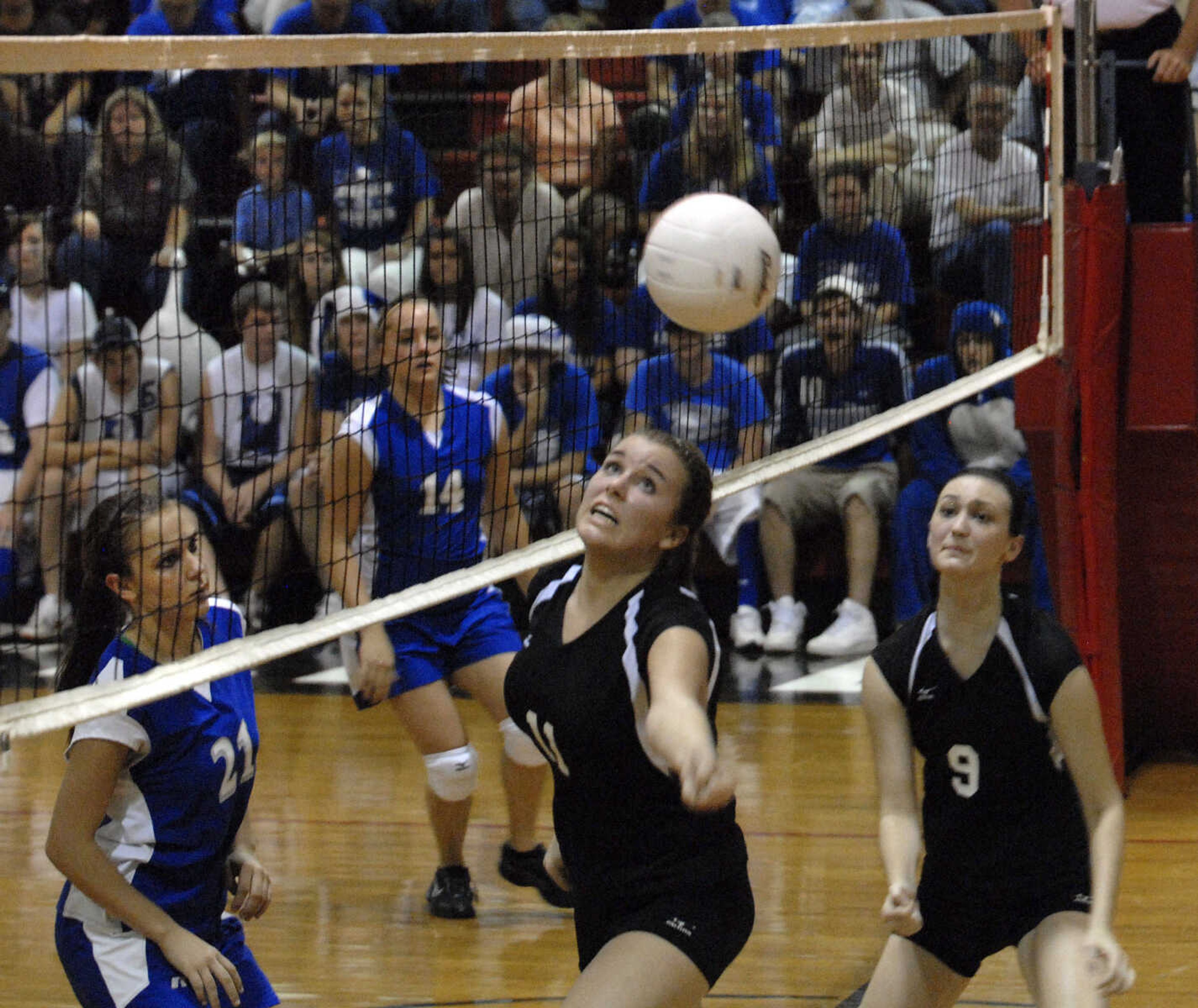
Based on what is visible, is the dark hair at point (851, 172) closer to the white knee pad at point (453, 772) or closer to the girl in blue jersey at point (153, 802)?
the white knee pad at point (453, 772)

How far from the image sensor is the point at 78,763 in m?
3.18

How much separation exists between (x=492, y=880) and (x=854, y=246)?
303 centimetres

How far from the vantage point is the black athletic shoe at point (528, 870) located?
5258 mm

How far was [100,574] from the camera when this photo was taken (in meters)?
3.34

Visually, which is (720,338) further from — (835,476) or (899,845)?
(899,845)

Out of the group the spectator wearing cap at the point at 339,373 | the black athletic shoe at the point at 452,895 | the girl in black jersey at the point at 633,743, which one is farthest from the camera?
the spectator wearing cap at the point at 339,373

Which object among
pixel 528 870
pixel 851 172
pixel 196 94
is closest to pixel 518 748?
pixel 528 870

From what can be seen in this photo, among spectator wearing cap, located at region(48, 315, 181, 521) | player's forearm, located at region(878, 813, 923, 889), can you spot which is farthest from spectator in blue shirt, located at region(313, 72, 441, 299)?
player's forearm, located at region(878, 813, 923, 889)

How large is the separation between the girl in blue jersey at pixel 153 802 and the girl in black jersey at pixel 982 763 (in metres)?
1.23

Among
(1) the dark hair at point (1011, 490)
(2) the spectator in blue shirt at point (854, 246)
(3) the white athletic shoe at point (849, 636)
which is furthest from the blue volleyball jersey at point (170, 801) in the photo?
(3) the white athletic shoe at point (849, 636)

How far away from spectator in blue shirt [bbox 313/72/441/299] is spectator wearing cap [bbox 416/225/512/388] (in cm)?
14

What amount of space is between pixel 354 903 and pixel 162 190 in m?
3.30

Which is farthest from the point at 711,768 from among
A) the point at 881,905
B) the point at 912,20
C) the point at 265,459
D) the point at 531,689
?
the point at 265,459

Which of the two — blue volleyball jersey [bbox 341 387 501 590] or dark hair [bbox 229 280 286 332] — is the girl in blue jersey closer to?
blue volleyball jersey [bbox 341 387 501 590]
